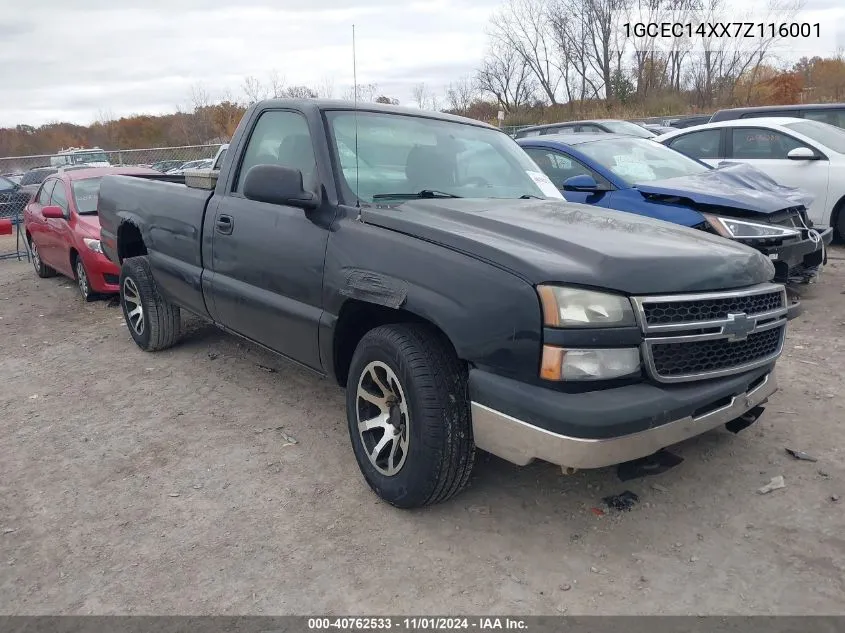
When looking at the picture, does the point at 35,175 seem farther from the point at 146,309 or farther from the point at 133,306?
the point at 146,309

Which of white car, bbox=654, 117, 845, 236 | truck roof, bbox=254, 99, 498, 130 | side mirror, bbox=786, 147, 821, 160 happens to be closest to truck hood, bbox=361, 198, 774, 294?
truck roof, bbox=254, 99, 498, 130

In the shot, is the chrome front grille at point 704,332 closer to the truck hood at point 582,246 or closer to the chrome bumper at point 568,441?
the truck hood at point 582,246

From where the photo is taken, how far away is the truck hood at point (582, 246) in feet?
8.38

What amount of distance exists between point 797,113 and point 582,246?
10.1 m

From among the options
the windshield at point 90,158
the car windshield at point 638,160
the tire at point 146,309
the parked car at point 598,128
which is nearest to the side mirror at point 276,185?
the tire at point 146,309

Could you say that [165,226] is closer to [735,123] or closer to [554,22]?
[735,123]

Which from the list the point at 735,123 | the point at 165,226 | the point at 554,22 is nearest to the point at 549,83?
the point at 554,22

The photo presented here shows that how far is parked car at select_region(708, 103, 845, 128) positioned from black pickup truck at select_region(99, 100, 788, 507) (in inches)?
308

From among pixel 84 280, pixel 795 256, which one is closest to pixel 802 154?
pixel 795 256

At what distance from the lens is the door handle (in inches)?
162

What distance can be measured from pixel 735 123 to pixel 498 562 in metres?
8.11

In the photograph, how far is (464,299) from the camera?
2.66 meters

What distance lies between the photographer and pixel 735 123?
29.2ft

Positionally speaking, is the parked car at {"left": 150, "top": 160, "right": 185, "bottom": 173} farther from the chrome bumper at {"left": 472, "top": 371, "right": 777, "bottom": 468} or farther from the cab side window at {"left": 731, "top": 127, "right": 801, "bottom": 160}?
the chrome bumper at {"left": 472, "top": 371, "right": 777, "bottom": 468}
